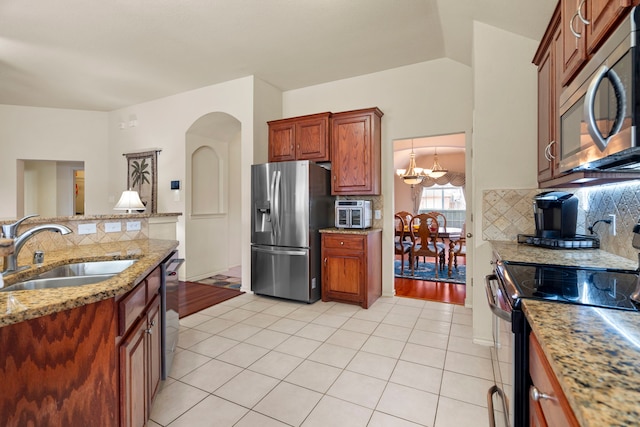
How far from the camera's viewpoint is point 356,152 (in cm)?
362

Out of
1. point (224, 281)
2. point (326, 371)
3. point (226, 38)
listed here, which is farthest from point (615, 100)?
point (224, 281)

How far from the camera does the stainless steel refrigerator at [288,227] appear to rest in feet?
11.4

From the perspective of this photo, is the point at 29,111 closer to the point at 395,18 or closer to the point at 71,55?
the point at 71,55

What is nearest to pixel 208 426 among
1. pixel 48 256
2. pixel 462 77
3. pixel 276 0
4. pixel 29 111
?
pixel 48 256

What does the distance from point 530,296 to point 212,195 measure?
4890 mm

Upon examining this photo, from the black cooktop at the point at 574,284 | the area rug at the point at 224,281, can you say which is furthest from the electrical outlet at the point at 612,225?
the area rug at the point at 224,281

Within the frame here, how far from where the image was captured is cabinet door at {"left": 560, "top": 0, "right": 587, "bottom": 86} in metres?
1.21

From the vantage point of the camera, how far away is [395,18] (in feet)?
9.29

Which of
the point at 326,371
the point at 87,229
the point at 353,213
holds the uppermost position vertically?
the point at 353,213

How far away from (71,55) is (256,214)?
2.84 m

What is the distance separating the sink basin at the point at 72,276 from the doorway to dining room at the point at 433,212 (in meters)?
3.19

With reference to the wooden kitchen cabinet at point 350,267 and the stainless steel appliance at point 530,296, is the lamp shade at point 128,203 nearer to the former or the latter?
the wooden kitchen cabinet at point 350,267

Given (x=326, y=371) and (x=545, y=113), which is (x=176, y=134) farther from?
(x=545, y=113)

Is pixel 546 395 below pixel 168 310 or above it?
above
